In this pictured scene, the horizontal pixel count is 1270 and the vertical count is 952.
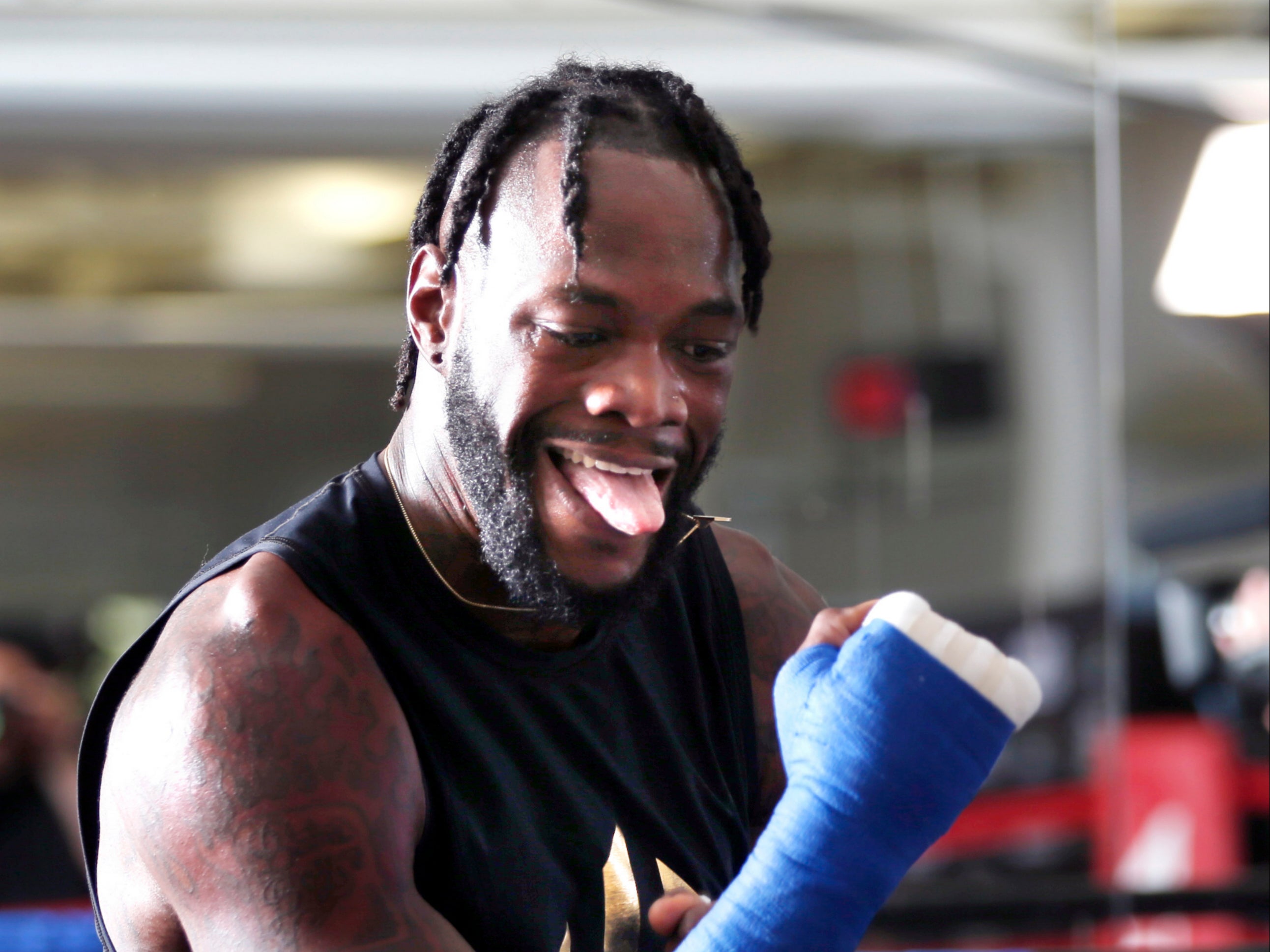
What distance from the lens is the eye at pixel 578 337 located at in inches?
37.8

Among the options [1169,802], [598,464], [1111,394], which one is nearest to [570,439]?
[598,464]

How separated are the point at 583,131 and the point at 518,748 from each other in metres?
0.50

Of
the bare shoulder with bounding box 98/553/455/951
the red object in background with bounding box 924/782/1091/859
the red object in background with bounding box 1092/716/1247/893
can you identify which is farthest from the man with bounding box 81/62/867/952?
the red object in background with bounding box 1092/716/1247/893

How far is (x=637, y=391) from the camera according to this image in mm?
956

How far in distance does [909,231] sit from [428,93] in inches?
49.0

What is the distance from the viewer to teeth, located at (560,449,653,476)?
975 millimetres

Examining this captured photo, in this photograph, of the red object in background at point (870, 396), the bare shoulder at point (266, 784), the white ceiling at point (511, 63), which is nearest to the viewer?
the bare shoulder at point (266, 784)

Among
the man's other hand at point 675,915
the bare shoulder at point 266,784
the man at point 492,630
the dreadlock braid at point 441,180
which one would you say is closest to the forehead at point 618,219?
the man at point 492,630

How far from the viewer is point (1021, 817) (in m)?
3.19

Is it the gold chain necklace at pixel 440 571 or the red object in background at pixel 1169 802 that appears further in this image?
the red object in background at pixel 1169 802

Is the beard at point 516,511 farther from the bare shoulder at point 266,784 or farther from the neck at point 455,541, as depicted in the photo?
the bare shoulder at point 266,784

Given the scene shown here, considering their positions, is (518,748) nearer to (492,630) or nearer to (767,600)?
(492,630)

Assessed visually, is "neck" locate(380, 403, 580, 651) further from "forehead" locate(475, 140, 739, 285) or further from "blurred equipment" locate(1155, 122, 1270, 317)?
"blurred equipment" locate(1155, 122, 1270, 317)

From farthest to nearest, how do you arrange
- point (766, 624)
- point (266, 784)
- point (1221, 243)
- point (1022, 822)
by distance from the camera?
point (1221, 243)
point (1022, 822)
point (766, 624)
point (266, 784)
